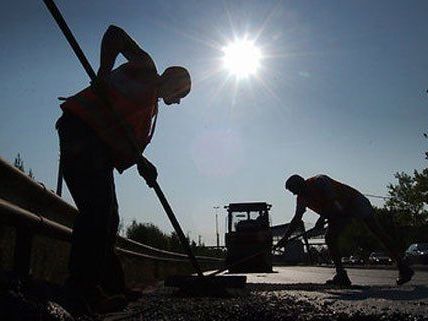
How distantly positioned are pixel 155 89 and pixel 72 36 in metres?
0.72

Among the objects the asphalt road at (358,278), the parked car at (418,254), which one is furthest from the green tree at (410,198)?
the asphalt road at (358,278)

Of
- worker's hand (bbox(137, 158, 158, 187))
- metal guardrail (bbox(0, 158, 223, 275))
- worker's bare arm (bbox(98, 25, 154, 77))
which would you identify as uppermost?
worker's bare arm (bbox(98, 25, 154, 77))

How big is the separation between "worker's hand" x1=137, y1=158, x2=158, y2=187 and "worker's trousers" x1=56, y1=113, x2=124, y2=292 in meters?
0.32

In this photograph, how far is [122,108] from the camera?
150 inches

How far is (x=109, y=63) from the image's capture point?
381 centimetres

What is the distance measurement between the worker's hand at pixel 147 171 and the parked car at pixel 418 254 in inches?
1018

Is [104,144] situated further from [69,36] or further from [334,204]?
[334,204]

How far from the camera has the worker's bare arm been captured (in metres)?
3.77

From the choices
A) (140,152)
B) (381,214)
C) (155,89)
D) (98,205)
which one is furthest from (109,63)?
(381,214)

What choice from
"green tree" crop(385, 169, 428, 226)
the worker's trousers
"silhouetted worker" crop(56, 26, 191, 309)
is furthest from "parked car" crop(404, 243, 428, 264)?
the worker's trousers

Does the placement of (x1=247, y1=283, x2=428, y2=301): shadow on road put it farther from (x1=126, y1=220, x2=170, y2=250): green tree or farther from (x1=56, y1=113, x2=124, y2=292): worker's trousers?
(x1=126, y1=220, x2=170, y2=250): green tree

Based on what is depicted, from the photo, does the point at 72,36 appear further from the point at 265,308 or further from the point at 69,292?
the point at 265,308

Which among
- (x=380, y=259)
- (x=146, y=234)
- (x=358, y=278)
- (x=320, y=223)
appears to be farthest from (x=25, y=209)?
(x=380, y=259)

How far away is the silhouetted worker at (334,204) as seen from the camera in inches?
293
